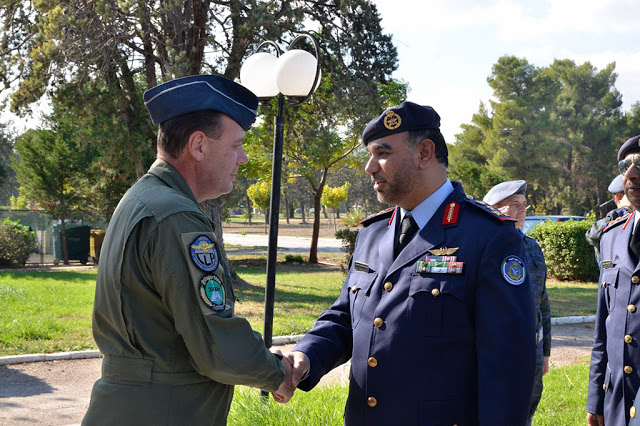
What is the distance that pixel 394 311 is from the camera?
2.37 m

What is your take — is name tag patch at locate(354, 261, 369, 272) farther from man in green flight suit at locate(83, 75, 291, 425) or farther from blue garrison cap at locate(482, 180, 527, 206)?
blue garrison cap at locate(482, 180, 527, 206)

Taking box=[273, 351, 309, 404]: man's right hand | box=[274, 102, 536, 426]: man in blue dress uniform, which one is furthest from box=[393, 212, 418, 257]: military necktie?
box=[273, 351, 309, 404]: man's right hand

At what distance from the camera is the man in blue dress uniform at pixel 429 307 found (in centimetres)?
213

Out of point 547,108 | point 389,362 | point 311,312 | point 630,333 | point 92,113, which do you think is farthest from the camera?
point 547,108

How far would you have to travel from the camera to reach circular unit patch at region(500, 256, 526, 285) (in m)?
2.17

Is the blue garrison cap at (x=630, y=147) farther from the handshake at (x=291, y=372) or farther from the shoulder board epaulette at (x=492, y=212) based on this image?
the handshake at (x=291, y=372)

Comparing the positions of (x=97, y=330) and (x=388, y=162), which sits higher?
(x=388, y=162)

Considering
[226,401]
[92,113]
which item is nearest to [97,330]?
[226,401]

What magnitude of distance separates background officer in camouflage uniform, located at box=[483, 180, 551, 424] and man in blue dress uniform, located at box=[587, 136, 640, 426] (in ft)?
1.59

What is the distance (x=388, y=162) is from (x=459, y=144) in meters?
53.4

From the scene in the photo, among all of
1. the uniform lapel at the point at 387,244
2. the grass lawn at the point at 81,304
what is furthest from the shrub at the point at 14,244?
the uniform lapel at the point at 387,244

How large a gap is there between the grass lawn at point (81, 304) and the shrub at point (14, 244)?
9.91 feet

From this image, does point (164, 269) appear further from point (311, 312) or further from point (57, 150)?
point (57, 150)

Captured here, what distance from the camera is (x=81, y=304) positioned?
39.8ft
